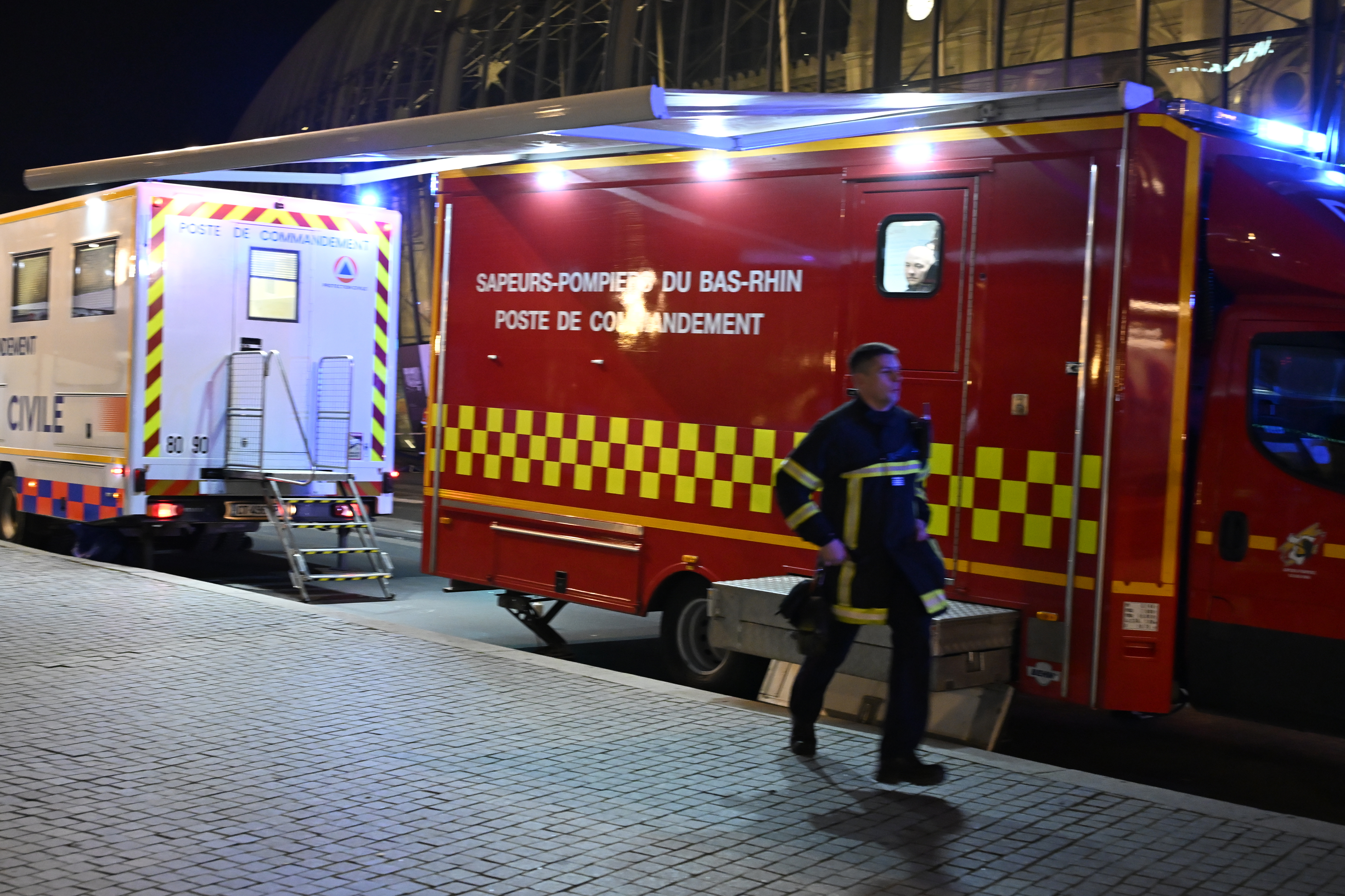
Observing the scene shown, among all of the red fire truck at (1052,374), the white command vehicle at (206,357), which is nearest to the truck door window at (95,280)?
the white command vehicle at (206,357)

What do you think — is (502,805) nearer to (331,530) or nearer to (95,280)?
(331,530)

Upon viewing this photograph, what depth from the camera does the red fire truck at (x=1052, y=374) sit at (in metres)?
5.72

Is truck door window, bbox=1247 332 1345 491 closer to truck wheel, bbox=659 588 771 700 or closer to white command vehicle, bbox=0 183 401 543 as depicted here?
truck wheel, bbox=659 588 771 700

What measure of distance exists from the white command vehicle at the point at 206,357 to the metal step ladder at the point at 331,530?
6 cm

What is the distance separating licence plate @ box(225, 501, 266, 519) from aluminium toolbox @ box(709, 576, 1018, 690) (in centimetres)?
551

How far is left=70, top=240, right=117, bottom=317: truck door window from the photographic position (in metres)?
10.8

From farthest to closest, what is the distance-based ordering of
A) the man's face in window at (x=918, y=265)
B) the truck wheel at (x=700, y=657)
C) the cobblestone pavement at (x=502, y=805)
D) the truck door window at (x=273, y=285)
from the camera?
the truck door window at (x=273, y=285) < the truck wheel at (x=700, y=657) < the man's face in window at (x=918, y=265) < the cobblestone pavement at (x=502, y=805)

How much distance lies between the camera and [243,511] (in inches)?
433

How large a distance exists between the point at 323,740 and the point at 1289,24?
14.8 meters

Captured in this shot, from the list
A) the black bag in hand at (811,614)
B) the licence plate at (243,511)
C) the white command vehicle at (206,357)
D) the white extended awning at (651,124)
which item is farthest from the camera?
the licence plate at (243,511)

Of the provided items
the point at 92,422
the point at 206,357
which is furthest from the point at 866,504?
the point at 92,422

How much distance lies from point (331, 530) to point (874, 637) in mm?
6224

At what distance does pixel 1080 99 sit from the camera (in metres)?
5.86

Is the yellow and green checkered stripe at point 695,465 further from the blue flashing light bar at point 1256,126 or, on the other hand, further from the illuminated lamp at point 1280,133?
the illuminated lamp at point 1280,133
